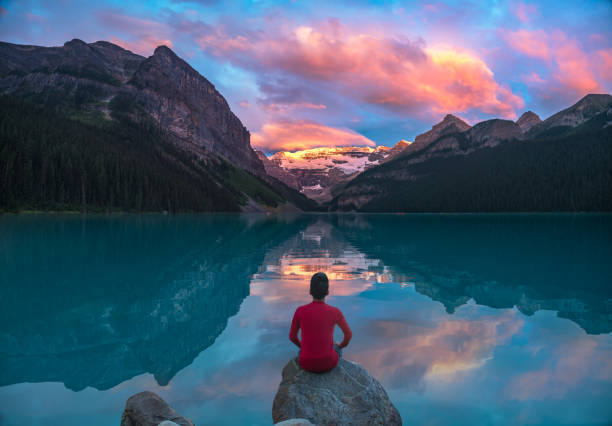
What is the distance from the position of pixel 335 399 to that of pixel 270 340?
625 centimetres

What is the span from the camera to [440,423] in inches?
311

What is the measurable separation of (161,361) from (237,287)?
34.4 feet

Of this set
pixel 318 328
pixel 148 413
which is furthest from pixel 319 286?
pixel 148 413

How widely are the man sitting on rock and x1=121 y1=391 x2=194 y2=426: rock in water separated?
2622 millimetres

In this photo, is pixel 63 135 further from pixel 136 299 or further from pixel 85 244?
pixel 136 299

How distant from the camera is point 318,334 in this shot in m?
7.10

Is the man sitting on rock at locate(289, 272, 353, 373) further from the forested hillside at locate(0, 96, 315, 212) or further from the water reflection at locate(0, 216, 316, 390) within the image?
the forested hillside at locate(0, 96, 315, 212)

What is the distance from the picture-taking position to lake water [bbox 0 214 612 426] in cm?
857

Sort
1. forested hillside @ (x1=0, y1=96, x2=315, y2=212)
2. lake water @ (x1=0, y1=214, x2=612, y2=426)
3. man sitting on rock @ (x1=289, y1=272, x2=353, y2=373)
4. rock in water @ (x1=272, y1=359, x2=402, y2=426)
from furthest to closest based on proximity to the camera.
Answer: forested hillside @ (x1=0, y1=96, x2=315, y2=212) → lake water @ (x1=0, y1=214, x2=612, y2=426) → man sitting on rock @ (x1=289, y1=272, x2=353, y2=373) → rock in water @ (x1=272, y1=359, x2=402, y2=426)

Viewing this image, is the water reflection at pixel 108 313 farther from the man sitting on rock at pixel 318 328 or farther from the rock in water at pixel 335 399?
the man sitting on rock at pixel 318 328

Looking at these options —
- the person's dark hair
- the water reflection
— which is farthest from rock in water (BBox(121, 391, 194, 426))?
the person's dark hair

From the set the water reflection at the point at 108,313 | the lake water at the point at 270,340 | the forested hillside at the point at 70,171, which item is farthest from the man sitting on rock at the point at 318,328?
the forested hillside at the point at 70,171

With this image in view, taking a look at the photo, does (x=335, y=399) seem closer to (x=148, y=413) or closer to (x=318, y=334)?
(x=318, y=334)

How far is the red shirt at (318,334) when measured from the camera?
7051 mm
